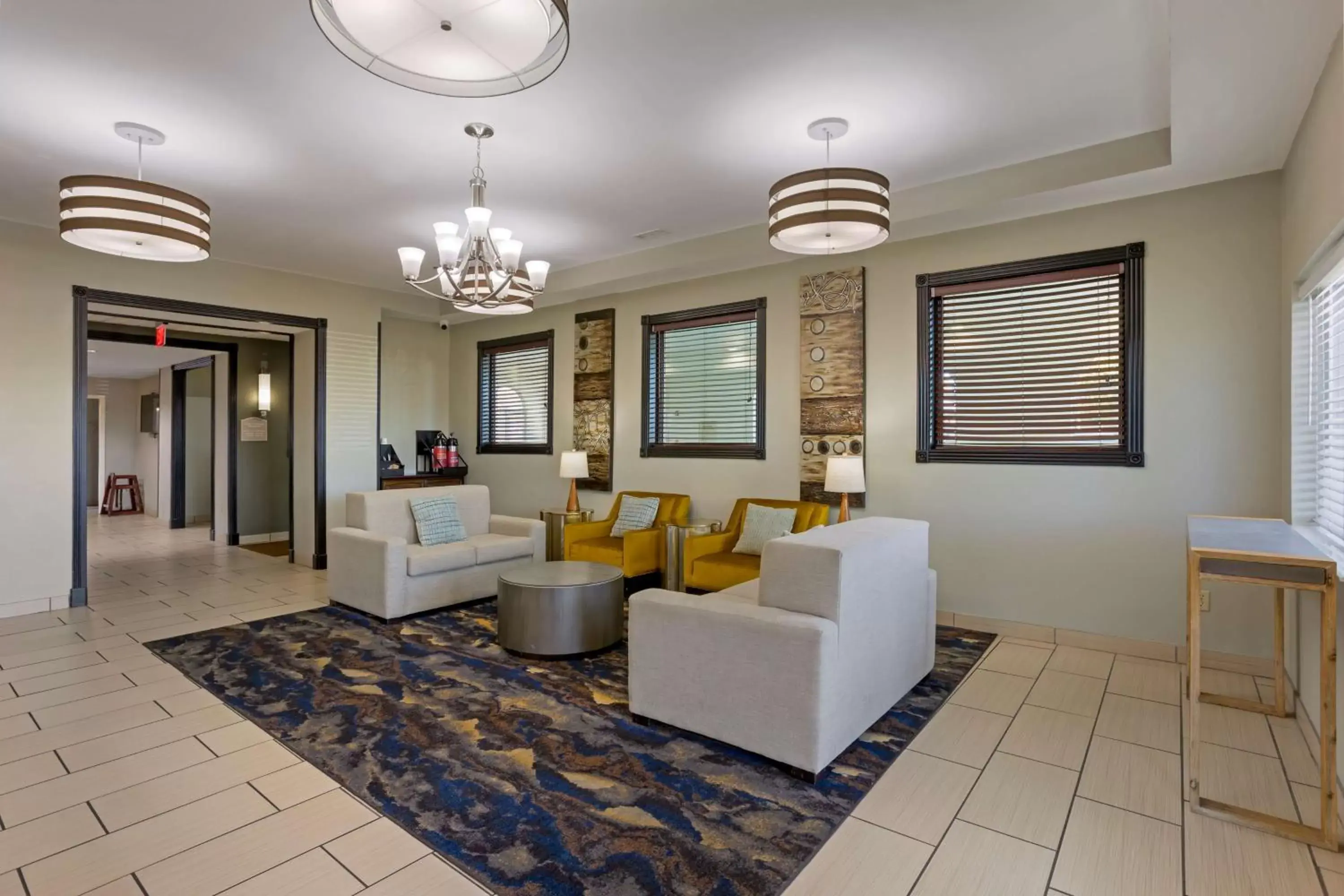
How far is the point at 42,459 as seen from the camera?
500cm

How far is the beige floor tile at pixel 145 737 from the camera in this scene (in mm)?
2689

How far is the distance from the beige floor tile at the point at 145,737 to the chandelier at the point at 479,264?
2.37 metres

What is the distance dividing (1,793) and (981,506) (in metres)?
5.03

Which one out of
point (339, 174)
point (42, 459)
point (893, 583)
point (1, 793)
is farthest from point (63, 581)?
point (893, 583)

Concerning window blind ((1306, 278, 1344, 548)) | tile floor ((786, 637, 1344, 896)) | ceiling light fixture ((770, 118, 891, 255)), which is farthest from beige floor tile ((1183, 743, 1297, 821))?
ceiling light fixture ((770, 118, 891, 255))

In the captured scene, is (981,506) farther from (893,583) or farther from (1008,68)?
(1008,68)

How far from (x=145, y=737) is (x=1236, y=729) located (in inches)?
188

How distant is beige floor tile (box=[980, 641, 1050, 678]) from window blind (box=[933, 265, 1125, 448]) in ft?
4.17

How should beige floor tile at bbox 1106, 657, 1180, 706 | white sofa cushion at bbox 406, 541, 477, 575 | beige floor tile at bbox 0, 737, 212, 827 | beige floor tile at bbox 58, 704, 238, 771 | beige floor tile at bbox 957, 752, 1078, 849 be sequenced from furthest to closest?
white sofa cushion at bbox 406, 541, 477, 575
beige floor tile at bbox 1106, 657, 1180, 706
beige floor tile at bbox 58, 704, 238, 771
beige floor tile at bbox 0, 737, 212, 827
beige floor tile at bbox 957, 752, 1078, 849

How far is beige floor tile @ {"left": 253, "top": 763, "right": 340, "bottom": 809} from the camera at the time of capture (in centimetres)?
237

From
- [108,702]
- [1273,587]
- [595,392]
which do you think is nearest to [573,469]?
[595,392]

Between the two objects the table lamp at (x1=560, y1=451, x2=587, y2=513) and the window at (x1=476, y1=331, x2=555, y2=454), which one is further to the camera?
the window at (x1=476, y1=331, x2=555, y2=454)

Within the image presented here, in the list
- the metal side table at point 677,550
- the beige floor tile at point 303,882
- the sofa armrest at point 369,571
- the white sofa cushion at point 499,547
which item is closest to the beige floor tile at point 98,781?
the beige floor tile at point 303,882

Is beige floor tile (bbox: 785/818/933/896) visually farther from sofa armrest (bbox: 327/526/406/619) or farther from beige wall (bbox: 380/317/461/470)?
beige wall (bbox: 380/317/461/470)
